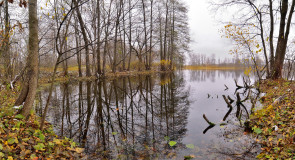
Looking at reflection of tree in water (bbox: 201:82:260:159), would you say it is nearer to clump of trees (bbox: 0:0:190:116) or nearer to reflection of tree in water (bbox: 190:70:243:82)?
clump of trees (bbox: 0:0:190:116)

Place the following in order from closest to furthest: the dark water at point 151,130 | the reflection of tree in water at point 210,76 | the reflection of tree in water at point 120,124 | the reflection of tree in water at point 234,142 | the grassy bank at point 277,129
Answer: the grassy bank at point 277,129 < the reflection of tree in water at point 234,142 < the dark water at point 151,130 < the reflection of tree in water at point 120,124 < the reflection of tree in water at point 210,76

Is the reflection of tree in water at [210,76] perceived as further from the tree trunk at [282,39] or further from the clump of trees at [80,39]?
the tree trunk at [282,39]

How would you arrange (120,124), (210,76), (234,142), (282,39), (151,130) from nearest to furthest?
(234,142)
(151,130)
(120,124)
(282,39)
(210,76)

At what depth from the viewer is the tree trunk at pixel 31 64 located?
3801mm

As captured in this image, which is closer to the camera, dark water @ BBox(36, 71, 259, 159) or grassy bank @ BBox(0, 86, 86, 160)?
grassy bank @ BBox(0, 86, 86, 160)

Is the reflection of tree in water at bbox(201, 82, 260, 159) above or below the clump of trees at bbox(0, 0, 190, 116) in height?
below

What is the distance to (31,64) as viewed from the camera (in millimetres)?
3836

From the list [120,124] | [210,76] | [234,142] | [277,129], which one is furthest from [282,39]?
[210,76]

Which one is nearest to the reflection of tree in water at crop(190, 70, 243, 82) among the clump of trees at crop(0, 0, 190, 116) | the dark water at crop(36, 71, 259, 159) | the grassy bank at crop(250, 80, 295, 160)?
the clump of trees at crop(0, 0, 190, 116)

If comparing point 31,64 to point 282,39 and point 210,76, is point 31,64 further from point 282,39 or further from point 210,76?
point 210,76

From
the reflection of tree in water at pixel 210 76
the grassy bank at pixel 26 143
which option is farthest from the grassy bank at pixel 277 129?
the reflection of tree in water at pixel 210 76

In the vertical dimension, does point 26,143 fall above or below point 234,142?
above

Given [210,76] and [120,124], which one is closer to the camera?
[120,124]

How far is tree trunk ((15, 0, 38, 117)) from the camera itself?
3801 mm
